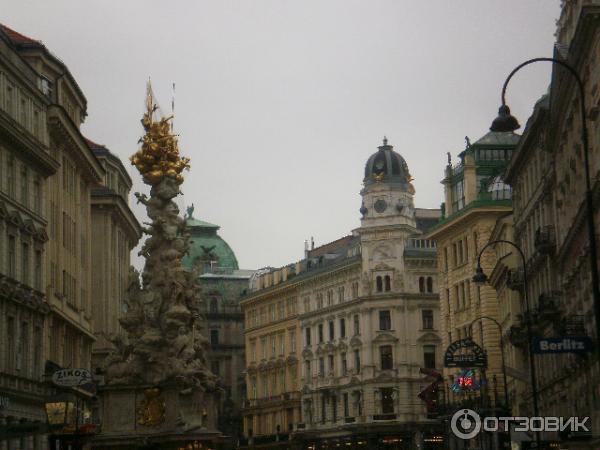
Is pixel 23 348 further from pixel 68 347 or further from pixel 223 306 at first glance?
pixel 223 306

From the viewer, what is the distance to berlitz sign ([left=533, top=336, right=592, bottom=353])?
4244cm

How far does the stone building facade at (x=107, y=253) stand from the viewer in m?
91.9

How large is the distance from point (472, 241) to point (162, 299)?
55244mm

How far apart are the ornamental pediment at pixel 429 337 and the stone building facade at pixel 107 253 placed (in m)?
40.0

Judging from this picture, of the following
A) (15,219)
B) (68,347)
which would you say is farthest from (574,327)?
→ (68,347)

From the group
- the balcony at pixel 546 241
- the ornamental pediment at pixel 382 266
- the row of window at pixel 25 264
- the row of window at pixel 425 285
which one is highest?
the ornamental pediment at pixel 382 266

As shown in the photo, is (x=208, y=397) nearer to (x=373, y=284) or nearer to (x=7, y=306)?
(x=7, y=306)

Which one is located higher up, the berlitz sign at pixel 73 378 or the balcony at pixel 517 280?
the balcony at pixel 517 280

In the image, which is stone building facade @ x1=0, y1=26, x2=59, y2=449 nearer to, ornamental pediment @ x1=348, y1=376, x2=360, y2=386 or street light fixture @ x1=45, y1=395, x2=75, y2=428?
street light fixture @ x1=45, y1=395, x2=75, y2=428

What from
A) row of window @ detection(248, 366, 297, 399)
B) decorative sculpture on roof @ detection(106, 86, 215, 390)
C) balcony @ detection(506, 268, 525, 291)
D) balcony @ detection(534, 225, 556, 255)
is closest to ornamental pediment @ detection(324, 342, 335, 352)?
row of window @ detection(248, 366, 297, 399)

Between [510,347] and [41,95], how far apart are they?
1422 inches

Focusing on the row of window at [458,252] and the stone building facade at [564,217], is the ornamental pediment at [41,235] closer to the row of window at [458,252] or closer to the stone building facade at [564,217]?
the stone building facade at [564,217]

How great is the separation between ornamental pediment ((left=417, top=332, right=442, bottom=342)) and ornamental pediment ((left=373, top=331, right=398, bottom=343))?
7.30 ft
